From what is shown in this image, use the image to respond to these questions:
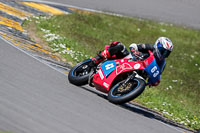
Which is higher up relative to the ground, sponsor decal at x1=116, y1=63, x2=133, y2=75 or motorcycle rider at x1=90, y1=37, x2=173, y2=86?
motorcycle rider at x1=90, y1=37, x2=173, y2=86

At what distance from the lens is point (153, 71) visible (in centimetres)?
743

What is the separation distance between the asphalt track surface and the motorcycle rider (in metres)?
0.90

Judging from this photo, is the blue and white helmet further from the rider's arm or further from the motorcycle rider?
the rider's arm

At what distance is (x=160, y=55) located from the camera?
752cm

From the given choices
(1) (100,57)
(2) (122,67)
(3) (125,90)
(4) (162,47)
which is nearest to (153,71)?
(4) (162,47)

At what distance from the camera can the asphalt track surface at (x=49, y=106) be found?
4.50 metres

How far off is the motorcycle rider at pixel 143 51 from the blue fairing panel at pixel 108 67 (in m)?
0.21

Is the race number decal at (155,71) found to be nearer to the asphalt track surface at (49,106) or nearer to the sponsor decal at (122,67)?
the sponsor decal at (122,67)

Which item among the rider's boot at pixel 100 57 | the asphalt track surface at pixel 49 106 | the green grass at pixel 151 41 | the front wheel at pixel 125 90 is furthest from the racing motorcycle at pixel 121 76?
the green grass at pixel 151 41

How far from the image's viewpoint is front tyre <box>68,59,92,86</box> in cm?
764

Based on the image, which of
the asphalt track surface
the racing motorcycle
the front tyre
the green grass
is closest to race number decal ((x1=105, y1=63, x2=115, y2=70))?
the racing motorcycle

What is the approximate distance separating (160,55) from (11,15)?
626 centimetres

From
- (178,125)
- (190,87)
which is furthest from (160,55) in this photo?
(190,87)

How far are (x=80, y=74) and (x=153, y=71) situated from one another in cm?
161
